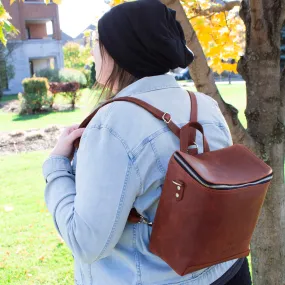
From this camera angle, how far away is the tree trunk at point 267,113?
2227mm

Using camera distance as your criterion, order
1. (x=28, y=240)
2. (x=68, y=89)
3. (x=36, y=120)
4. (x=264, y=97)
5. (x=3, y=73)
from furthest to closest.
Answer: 1. (x=3, y=73)
2. (x=68, y=89)
3. (x=36, y=120)
4. (x=28, y=240)
5. (x=264, y=97)

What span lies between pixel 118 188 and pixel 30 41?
31.5 metres

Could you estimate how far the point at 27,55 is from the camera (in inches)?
1203

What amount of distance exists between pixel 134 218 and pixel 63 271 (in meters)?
2.52

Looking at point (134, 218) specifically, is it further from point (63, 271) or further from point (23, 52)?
point (23, 52)

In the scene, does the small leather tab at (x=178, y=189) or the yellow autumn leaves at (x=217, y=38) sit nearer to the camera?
the small leather tab at (x=178, y=189)

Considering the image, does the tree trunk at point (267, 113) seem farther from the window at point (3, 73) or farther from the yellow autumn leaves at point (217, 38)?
the window at point (3, 73)

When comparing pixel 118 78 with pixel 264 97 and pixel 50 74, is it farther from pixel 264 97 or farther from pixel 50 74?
pixel 50 74

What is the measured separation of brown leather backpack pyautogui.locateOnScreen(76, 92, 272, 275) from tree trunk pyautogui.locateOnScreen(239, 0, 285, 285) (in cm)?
113

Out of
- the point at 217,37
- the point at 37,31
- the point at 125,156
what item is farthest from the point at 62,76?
the point at 125,156

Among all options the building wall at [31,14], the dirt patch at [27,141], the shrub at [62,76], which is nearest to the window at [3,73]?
the building wall at [31,14]

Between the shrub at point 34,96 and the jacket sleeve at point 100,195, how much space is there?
44.9 ft

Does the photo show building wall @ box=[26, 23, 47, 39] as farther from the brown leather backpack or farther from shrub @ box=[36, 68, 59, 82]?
the brown leather backpack

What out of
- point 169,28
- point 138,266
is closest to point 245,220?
point 138,266
